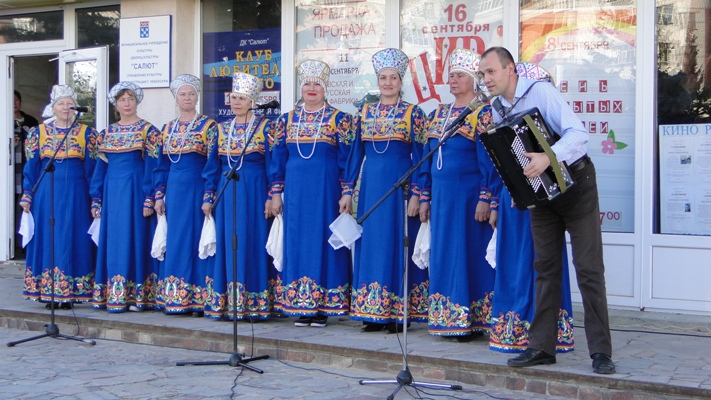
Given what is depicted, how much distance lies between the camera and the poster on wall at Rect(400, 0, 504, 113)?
843 cm

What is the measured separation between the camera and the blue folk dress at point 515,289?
619cm

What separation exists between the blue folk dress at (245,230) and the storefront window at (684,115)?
3.19 meters

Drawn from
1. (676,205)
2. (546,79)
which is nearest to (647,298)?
(676,205)

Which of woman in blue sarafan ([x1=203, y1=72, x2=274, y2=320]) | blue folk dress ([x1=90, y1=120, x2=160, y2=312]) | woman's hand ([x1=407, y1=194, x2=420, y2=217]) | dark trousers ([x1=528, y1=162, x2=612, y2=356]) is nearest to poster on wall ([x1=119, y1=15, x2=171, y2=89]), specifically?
blue folk dress ([x1=90, y1=120, x2=160, y2=312])

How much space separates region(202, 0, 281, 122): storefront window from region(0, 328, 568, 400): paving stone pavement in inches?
122

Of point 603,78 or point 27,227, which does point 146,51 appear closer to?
point 27,227

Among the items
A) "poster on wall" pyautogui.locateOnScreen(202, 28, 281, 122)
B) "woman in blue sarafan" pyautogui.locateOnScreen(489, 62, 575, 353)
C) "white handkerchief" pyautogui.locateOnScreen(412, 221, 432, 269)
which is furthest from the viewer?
"poster on wall" pyautogui.locateOnScreen(202, 28, 281, 122)

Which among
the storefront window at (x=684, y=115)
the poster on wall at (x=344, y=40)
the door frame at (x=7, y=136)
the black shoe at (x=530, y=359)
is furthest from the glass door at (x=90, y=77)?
the black shoe at (x=530, y=359)

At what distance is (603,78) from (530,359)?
10.1 ft

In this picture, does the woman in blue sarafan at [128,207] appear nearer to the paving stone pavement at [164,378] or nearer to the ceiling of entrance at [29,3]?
the paving stone pavement at [164,378]

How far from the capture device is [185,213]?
26.4ft

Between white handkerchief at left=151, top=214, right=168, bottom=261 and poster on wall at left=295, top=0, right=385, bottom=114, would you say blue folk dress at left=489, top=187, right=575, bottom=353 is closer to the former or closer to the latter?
poster on wall at left=295, top=0, right=385, bottom=114

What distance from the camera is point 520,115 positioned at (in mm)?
5379

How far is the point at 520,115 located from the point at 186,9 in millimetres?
5213
